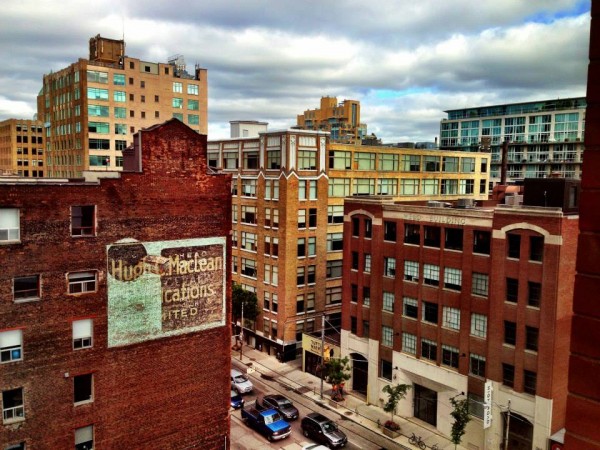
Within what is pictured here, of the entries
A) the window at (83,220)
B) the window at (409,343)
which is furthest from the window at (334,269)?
the window at (83,220)

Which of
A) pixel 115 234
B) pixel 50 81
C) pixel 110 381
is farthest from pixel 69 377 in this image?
pixel 50 81

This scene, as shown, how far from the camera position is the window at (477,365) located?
43.4 meters

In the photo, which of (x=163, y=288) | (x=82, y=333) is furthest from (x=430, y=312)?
(x=82, y=333)

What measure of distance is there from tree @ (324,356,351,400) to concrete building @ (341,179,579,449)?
177cm

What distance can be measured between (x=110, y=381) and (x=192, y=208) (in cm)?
1118

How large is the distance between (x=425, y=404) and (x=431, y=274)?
12395 millimetres

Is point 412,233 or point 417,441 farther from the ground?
point 412,233

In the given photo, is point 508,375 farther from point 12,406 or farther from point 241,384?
point 12,406

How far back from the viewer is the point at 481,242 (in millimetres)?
→ 43438

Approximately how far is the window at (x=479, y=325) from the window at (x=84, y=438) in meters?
30.4

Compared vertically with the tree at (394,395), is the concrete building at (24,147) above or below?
above

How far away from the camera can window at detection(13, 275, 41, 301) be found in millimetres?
26828

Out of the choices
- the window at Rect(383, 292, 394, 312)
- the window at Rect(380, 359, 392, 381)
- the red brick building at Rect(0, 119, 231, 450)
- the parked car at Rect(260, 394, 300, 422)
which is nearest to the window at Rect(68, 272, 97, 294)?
the red brick building at Rect(0, 119, 231, 450)

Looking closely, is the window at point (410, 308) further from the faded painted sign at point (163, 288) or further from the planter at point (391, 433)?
the faded painted sign at point (163, 288)
